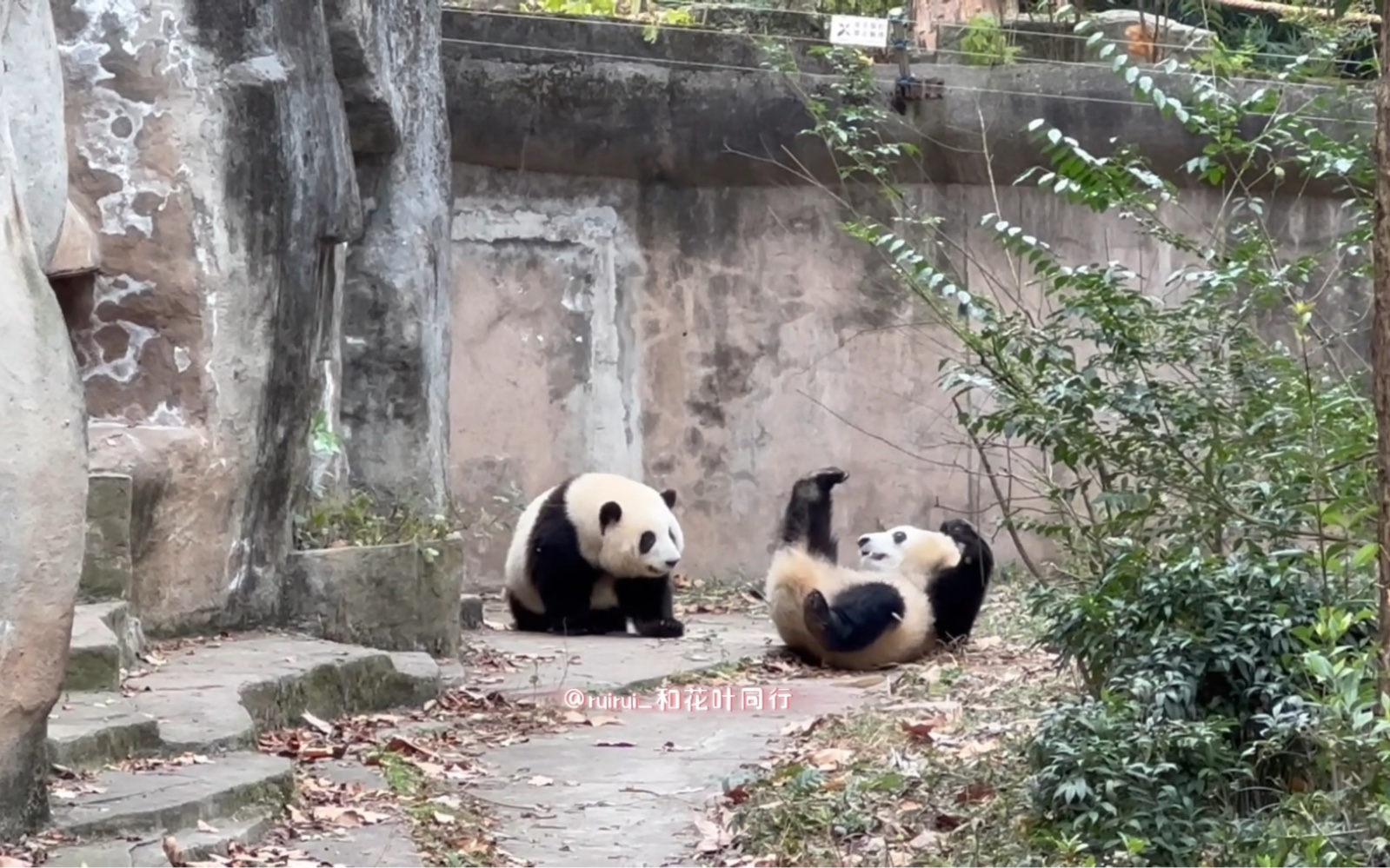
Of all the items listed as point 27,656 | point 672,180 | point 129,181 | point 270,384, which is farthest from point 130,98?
point 672,180

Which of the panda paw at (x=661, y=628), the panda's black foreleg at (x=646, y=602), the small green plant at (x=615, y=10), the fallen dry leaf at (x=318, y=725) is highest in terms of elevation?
the small green plant at (x=615, y=10)

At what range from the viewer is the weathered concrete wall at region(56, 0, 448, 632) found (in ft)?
21.5

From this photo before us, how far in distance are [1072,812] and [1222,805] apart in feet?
1.24

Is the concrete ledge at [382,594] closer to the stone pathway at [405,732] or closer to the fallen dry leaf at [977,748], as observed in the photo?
the stone pathway at [405,732]

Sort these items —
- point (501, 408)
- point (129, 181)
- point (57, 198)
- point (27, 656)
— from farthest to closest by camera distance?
point (501, 408), point (129, 181), point (57, 198), point (27, 656)

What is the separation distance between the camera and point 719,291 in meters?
11.6

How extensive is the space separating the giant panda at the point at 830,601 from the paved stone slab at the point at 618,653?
1.32 ft

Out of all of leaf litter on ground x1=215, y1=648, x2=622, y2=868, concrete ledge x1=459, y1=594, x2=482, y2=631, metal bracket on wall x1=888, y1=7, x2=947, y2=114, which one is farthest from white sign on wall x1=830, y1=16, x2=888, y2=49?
leaf litter on ground x1=215, y1=648, x2=622, y2=868

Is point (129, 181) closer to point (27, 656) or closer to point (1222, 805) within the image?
point (27, 656)

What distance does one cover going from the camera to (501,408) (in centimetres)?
1135

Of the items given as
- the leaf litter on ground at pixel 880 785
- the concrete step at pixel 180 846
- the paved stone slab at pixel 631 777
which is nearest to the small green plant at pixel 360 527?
the paved stone slab at pixel 631 777

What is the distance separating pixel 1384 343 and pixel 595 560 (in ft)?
18.8

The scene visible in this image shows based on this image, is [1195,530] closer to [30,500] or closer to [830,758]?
[830,758]

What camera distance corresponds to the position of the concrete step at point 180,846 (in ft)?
12.8
